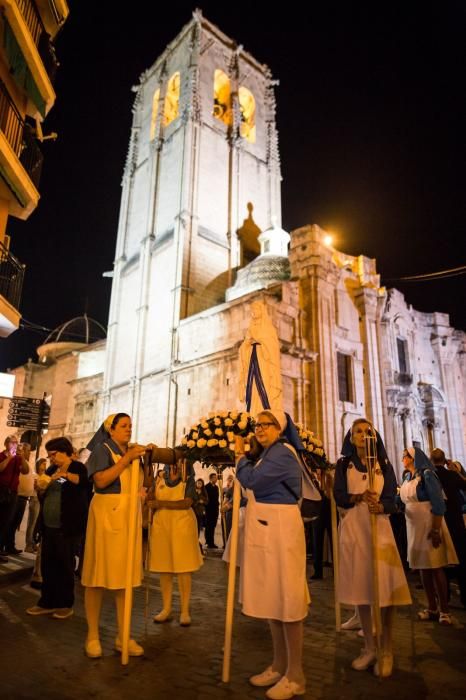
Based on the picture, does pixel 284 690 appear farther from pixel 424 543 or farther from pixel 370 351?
pixel 370 351

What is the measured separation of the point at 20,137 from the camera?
11828mm

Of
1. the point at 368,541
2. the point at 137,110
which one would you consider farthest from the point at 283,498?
the point at 137,110

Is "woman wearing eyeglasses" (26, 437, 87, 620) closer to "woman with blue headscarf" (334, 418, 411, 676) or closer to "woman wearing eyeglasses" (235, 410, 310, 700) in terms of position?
"woman wearing eyeglasses" (235, 410, 310, 700)

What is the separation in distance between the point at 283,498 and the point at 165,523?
2.37m

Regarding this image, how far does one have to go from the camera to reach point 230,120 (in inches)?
1375

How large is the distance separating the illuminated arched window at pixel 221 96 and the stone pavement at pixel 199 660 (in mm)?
37150

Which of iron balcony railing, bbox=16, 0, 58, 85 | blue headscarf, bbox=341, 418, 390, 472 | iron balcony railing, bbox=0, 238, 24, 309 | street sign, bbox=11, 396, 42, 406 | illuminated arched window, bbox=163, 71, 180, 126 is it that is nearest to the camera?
blue headscarf, bbox=341, 418, 390, 472

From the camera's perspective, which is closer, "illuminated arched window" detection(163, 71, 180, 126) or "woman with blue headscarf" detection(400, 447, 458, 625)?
"woman with blue headscarf" detection(400, 447, 458, 625)

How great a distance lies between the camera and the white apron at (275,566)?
3.46 metres

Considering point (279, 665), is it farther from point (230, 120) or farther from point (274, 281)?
point (230, 120)

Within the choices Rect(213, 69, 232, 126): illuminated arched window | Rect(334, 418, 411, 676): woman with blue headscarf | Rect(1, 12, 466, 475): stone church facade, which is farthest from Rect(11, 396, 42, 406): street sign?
Rect(213, 69, 232, 126): illuminated arched window

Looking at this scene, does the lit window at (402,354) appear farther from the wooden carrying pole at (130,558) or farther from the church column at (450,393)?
the wooden carrying pole at (130,558)

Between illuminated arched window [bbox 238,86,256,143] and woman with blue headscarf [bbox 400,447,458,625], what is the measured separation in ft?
117

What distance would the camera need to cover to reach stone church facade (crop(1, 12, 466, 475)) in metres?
24.5
